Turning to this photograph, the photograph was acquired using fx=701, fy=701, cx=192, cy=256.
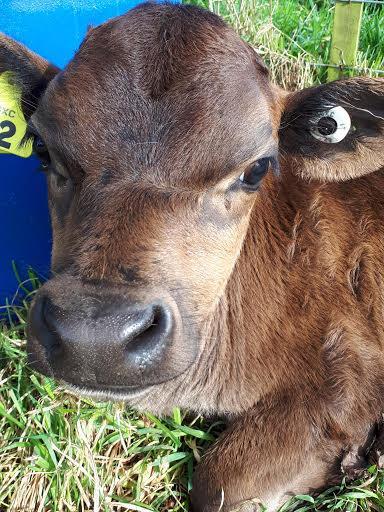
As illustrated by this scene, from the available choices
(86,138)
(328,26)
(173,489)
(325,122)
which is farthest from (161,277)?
(328,26)

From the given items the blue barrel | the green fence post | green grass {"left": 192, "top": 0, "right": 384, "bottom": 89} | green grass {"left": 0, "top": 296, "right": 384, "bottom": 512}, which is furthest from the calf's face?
the green fence post

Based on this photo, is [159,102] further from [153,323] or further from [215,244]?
[153,323]

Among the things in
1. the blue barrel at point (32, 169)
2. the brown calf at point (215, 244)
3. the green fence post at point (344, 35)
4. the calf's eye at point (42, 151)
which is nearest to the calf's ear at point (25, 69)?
the brown calf at point (215, 244)

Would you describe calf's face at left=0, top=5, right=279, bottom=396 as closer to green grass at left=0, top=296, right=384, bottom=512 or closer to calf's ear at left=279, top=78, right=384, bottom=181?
calf's ear at left=279, top=78, right=384, bottom=181

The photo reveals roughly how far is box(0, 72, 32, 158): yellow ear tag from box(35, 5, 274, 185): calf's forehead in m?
0.50

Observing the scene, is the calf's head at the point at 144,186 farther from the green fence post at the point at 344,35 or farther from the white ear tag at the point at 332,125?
the green fence post at the point at 344,35

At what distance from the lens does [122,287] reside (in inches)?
93.4

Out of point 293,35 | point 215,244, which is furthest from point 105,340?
point 293,35

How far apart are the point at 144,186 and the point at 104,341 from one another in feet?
2.00

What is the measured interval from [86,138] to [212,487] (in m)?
1.80

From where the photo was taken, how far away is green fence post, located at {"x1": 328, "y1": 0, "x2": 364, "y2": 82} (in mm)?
6191

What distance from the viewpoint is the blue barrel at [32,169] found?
4160mm

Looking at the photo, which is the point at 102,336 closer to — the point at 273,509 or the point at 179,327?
the point at 179,327

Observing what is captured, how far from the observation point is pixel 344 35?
6.30 metres
